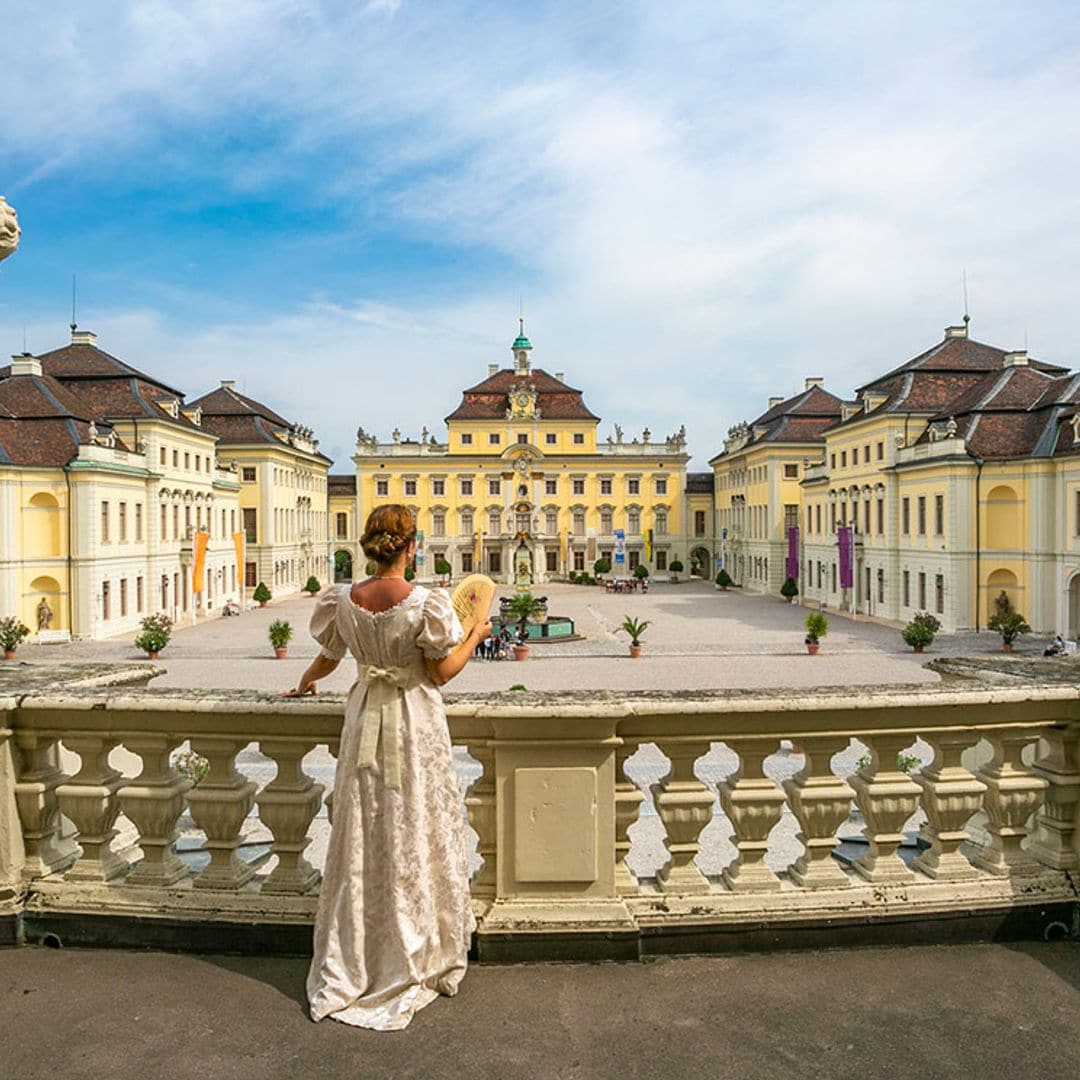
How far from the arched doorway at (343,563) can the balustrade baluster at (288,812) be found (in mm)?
72073

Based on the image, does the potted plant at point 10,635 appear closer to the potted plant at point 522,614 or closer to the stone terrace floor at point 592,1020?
the potted plant at point 522,614

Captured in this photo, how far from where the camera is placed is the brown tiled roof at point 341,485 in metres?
77.6

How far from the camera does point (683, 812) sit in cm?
351

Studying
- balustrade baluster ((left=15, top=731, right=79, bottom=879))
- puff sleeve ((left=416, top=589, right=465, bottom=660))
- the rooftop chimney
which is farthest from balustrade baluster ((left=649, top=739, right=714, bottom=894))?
the rooftop chimney

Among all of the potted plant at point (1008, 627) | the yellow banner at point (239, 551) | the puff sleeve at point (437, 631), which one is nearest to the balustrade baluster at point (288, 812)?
the puff sleeve at point (437, 631)

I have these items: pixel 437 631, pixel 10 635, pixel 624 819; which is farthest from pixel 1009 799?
pixel 10 635

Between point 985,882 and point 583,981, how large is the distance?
5.01ft

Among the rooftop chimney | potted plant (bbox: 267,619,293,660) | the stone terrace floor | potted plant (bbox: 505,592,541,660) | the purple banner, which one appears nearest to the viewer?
the stone terrace floor

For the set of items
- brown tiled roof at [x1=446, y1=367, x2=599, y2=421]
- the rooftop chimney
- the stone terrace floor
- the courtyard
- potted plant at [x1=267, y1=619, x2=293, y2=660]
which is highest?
brown tiled roof at [x1=446, y1=367, x2=599, y2=421]

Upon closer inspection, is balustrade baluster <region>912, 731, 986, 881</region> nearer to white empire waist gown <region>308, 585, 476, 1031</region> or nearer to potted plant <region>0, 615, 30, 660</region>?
white empire waist gown <region>308, 585, 476, 1031</region>

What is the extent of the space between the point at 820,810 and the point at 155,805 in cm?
243

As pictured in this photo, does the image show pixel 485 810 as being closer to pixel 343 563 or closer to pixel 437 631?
pixel 437 631

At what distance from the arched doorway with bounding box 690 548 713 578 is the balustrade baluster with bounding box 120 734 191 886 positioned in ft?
238

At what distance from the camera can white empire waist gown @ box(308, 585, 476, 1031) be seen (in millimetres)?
3156
